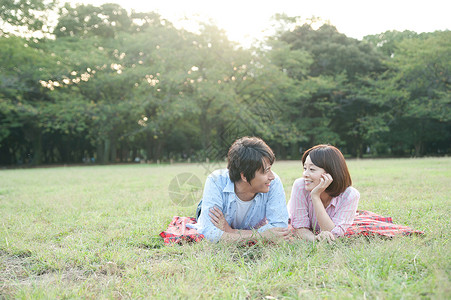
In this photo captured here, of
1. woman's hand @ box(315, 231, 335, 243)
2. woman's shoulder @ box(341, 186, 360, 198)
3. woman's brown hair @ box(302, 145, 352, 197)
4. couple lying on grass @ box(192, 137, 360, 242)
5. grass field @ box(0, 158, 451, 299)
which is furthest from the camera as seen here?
woman's shoulder @ box(341, 186, 360, 198)

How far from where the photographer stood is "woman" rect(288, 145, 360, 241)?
313cm

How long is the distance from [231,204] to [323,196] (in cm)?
95

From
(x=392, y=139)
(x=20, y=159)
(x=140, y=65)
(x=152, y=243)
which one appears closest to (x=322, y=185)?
(x=152, y=243)

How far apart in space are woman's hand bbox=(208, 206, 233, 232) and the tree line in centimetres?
1240

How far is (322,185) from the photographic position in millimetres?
3066

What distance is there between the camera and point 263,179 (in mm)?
2992

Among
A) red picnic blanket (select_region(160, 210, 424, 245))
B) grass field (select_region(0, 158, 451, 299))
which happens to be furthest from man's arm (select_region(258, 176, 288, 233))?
red picnic blanket (select_region(160, 210, 424, 245))

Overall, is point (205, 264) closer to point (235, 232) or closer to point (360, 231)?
point (235, 232)

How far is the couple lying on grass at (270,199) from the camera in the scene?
304 cm

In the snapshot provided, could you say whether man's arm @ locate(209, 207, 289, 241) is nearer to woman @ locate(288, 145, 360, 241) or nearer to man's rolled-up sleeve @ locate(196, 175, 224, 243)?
man's rolled-up sleeve @ locate(196, 175, 224, 243)

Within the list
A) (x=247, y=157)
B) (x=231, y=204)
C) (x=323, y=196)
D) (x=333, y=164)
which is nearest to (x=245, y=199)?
(x=231, y=204)

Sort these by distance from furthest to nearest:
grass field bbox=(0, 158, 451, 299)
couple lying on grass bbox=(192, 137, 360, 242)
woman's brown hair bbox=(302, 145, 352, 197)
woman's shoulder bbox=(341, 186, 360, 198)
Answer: woman's shoulder bbox=(341, 186, 360, 198)
woman's brown hair bbox=(302, 145, 352, 197)
couple lying on grass bbox=(192, 137, 360, 242)
grass field bbox=(0, 158, 451, 299)

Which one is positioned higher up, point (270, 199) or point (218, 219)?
point (270, 199)

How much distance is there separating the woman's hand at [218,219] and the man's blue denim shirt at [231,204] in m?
0.04
